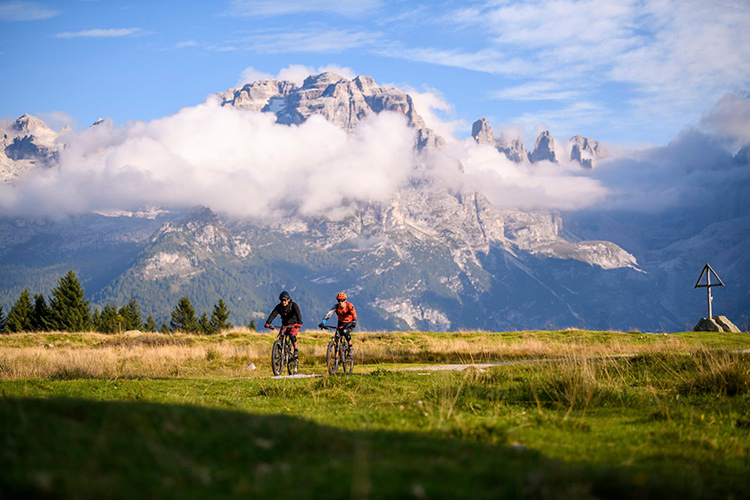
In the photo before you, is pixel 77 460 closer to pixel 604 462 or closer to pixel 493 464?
pixel 493 464

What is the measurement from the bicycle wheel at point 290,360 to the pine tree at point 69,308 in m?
71.5

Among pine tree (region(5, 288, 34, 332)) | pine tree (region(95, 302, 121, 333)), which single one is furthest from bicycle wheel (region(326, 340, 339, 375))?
pine tree (region(95, 302, 121, 333))

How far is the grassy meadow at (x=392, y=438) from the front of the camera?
15.8 ft

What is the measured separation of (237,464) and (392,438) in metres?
2.61

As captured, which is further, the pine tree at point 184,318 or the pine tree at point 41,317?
the pine tree at point 184,318

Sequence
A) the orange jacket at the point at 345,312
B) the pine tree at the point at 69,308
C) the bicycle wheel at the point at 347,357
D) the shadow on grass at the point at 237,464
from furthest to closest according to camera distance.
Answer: the pine tree at the point at 69,308 → the bicycle wheel at the point at 347,357 → the orange jacket at the point at 345,312 → the shadow on grass at the point at 237,464

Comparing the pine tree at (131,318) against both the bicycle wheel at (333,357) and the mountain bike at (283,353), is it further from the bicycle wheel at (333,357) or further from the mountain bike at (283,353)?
the bicycle wheel at (333,357)

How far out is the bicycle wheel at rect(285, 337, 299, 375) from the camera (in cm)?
2256

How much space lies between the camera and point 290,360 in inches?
893

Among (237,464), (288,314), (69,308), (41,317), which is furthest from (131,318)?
(237,464)

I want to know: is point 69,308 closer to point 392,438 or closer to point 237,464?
point 392,438

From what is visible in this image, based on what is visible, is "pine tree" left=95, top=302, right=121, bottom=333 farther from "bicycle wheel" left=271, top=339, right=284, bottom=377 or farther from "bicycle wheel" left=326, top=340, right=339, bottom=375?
"bicycle wheel" left=326, top=340, right=339, bottom=375

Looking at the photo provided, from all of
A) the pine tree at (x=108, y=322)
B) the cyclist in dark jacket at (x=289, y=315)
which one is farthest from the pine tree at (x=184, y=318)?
the cyclist in dark jacket at (x=289, y=315)

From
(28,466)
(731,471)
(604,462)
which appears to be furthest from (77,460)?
(731,471)
